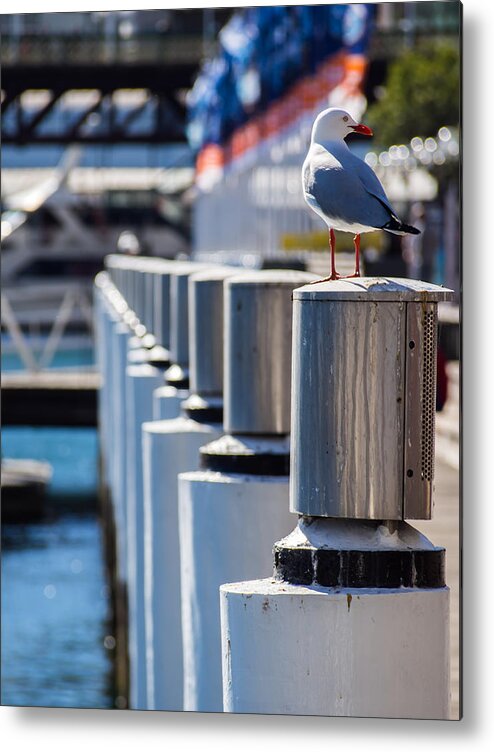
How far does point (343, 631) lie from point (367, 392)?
1.15 ft

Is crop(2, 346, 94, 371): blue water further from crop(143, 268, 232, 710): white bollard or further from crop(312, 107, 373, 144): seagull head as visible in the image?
crop(312, 107, 373, 144): seagull head

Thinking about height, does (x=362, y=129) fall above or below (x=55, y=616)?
above

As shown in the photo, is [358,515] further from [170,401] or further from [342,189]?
[170,401]

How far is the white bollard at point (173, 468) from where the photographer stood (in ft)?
14.1

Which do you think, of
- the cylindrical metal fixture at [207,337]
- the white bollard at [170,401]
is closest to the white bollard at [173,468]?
the cylindrical metal fixture at [207,337]

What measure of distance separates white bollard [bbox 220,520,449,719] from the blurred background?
1.29 metres

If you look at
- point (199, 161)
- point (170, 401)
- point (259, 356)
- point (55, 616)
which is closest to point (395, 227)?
point (259, 356)

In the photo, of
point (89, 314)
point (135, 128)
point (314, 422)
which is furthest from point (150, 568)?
point (135, 128)

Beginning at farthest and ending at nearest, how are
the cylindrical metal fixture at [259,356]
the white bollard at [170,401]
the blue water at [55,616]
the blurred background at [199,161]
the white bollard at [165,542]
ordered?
the blue water at [55,616], the blurred background at [199,161], the white bollard at [170,401], the white bollard at [165,542], the cylindrical metal fixture at [259,356]

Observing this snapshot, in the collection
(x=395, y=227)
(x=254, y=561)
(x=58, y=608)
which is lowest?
(x=58, y=608)

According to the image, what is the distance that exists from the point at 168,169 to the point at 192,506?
52471 mm

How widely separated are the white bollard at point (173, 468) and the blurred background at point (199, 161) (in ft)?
1.79

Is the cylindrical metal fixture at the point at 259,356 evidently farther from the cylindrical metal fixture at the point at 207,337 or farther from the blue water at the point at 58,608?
the blue water at the point at 58,608

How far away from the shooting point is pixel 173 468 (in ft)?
14.2
